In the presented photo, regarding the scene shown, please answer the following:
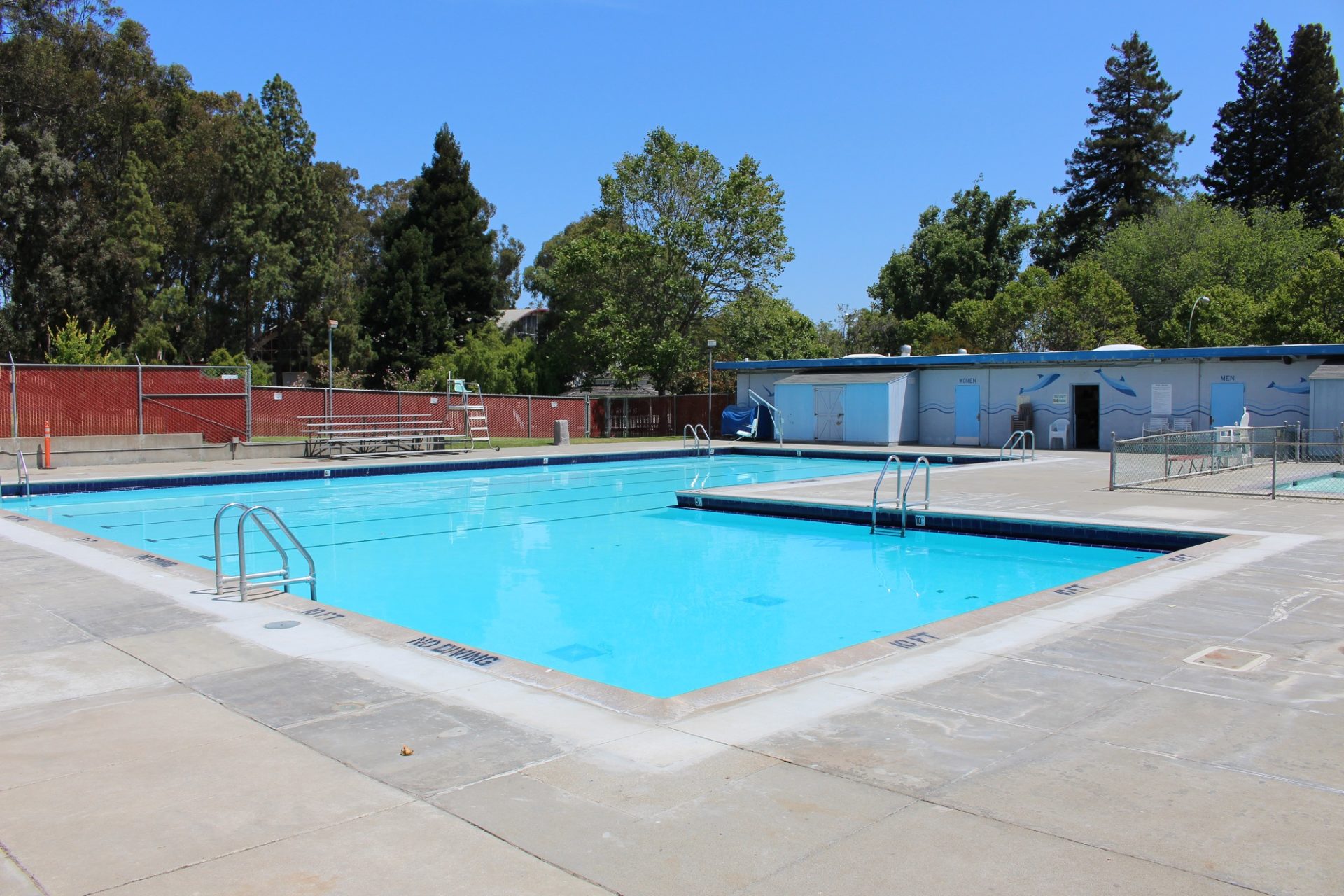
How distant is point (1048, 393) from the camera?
2822cm

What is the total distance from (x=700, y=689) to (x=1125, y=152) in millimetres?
61701

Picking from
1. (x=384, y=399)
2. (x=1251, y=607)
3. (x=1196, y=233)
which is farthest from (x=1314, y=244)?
(x=1251, y=607)

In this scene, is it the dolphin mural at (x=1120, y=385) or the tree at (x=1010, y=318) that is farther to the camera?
the tree at (x=1010, y=318)

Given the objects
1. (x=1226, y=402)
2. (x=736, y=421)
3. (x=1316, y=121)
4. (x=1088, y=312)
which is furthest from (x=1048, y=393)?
(x=1316, y=121)

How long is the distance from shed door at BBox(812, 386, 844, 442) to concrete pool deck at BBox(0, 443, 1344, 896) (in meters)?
24.3

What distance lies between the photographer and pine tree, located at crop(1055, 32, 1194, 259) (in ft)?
189

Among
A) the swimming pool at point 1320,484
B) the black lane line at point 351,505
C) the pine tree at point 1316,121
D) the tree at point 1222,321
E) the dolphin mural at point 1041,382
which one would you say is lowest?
the black lane line at point 351,505

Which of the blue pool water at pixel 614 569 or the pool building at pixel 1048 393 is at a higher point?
the pool building at pixel 1048 393

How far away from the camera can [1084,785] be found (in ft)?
12.7

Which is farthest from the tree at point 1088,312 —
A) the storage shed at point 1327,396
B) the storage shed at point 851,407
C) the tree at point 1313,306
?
the storage shed at point 1327,396

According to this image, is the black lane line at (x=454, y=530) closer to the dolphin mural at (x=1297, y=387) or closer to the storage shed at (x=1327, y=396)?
the storage shed at (x=1327, y=396)

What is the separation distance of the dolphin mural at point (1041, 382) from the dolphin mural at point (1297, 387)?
221 inches

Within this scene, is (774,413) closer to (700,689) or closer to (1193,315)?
(1193,315)

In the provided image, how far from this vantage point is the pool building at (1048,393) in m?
23.9
